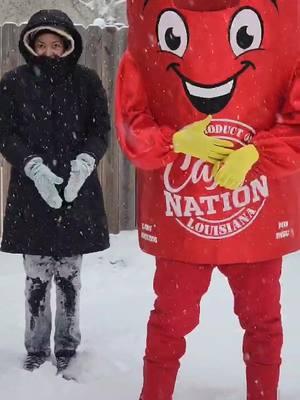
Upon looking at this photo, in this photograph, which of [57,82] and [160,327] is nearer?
[160,327]

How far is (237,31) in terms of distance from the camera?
2064mm

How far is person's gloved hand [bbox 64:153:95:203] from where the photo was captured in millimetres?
2572

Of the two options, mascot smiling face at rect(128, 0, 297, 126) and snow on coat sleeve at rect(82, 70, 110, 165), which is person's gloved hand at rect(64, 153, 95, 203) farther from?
mascot smiling face at rect(128, 0, 297, 126)

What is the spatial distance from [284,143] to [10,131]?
1.16 meters

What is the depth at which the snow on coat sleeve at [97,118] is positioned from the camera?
8.79ft

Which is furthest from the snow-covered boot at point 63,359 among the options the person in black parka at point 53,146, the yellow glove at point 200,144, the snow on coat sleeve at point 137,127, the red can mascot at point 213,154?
the yellow glove at point 200,144

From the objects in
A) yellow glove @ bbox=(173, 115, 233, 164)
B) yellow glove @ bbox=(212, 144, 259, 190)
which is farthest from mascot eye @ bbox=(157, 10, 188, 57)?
yellow glove @ bbox=(212, 144, 259, 190)

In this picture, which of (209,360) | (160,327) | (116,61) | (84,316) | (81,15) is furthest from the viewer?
(81,15)

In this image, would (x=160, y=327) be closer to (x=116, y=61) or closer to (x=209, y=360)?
(x=209, y=360)

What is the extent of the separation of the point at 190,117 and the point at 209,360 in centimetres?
128

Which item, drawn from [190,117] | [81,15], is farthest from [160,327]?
[81,15]

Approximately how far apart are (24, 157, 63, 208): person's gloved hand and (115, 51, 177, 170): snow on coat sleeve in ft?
1.61

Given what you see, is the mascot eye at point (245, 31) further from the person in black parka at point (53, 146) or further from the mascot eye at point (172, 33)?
the person in black parka at point (53, 146)

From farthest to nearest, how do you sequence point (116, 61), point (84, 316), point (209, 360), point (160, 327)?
point (116, 61) → point (84, 316) → point (209, 360) → point (160, 327)
